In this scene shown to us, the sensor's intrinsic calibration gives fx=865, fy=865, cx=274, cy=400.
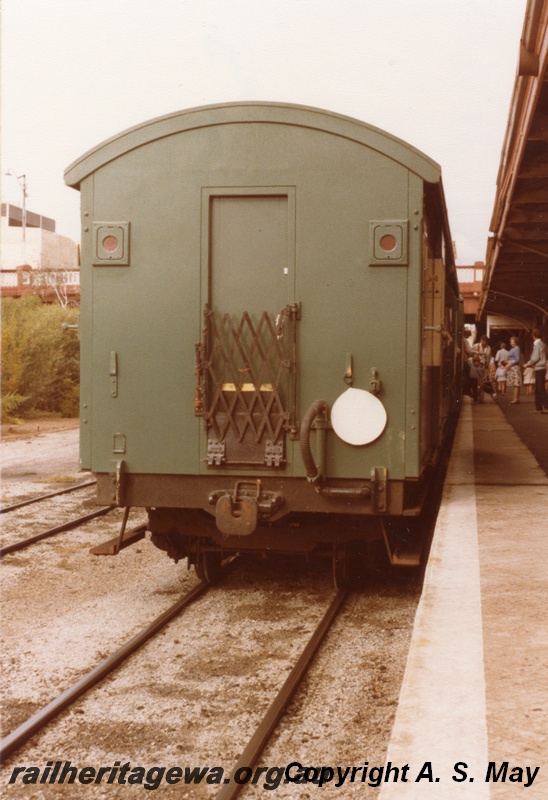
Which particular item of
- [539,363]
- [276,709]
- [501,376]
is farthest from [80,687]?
[501,376]

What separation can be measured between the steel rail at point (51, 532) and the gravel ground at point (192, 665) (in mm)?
129

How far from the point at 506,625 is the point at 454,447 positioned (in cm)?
802

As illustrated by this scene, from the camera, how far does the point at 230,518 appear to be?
593cm

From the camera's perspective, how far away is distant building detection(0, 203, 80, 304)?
1636 inches

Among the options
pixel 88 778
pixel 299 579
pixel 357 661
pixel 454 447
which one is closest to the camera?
pixel 88 778

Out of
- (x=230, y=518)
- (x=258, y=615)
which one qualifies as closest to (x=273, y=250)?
(x=230, y=518)

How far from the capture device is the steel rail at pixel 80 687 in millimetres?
4148

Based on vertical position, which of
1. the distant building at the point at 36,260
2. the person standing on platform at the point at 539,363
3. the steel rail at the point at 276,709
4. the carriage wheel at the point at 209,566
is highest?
the distant building at the point at 36,260

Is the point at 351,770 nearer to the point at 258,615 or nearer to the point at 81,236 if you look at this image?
the point at 258,615

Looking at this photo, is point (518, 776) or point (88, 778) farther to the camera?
point (88, 778)

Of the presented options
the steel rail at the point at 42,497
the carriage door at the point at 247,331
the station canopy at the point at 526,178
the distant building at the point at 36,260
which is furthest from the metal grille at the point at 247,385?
the distant building at the point at 36,260

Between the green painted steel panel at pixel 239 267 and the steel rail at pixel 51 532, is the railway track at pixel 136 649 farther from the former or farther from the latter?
the steel rail at pixel 51 532

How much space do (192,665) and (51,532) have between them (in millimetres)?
4341

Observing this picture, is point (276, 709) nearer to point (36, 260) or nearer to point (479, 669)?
point (479, 669)
